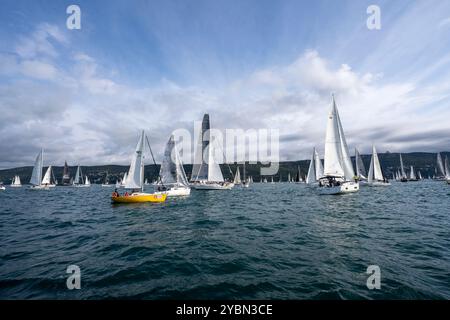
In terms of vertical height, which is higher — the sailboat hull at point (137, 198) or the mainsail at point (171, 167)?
the mainsail at point (171, 167)

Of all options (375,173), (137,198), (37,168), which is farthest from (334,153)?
(37,168)

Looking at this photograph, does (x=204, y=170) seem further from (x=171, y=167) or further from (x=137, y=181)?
(x=137, y=181)

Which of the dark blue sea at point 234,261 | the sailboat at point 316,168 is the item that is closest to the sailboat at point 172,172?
the dark blue sea at point 234,261

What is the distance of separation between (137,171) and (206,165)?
3083cm

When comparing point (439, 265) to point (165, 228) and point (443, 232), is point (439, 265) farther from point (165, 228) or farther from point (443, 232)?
point (165, 228)

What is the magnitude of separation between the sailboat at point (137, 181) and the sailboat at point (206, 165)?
28560 mm

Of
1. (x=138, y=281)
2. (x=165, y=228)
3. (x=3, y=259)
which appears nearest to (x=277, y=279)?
(x=138, y=281)

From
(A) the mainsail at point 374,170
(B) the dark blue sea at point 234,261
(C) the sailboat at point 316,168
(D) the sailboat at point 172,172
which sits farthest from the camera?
(A) the mainsail at point 374,170

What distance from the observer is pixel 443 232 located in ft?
39.1

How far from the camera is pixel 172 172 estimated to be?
40.7m

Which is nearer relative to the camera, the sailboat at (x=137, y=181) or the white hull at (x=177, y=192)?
the sailboat at (x=137, y=181)

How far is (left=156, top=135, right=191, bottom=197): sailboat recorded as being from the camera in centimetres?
3953

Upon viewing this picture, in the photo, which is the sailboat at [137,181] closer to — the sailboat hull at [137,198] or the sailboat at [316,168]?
the sailboat hull at [137,198]

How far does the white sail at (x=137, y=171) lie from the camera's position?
28.8 metres
